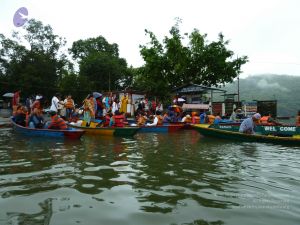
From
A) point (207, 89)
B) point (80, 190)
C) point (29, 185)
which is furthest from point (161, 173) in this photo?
point (207, 89)

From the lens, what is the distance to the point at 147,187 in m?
5.77

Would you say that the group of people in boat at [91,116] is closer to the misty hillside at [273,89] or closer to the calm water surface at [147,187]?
the calm water surface at [147,187]

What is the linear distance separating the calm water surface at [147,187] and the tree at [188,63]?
22.2 meters

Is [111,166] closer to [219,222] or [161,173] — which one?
[161,173]

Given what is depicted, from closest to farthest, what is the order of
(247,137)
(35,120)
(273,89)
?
(247,137)
(35,120)
(273,89)

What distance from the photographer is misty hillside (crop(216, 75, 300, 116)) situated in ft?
186

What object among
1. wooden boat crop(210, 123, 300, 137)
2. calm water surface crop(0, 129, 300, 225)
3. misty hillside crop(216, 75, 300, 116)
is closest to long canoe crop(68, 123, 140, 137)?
calm water surface crop(0, 129, 300, 225)

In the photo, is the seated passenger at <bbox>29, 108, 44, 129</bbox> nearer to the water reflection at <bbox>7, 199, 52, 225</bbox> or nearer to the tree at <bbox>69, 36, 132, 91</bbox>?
the water reflection at <bbox>7, 199, 52, 225</bbox>

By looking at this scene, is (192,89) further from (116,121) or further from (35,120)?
(35,120)

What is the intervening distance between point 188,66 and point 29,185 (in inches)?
1090

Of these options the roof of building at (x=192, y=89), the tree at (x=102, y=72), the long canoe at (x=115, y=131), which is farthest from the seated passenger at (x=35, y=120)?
the tree at (x=102, y=72)

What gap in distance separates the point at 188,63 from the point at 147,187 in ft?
89.2

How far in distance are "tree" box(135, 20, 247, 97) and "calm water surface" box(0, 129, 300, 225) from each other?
22218 millimetres

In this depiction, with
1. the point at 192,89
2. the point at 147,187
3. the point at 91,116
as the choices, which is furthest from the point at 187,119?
the point at 147,187
